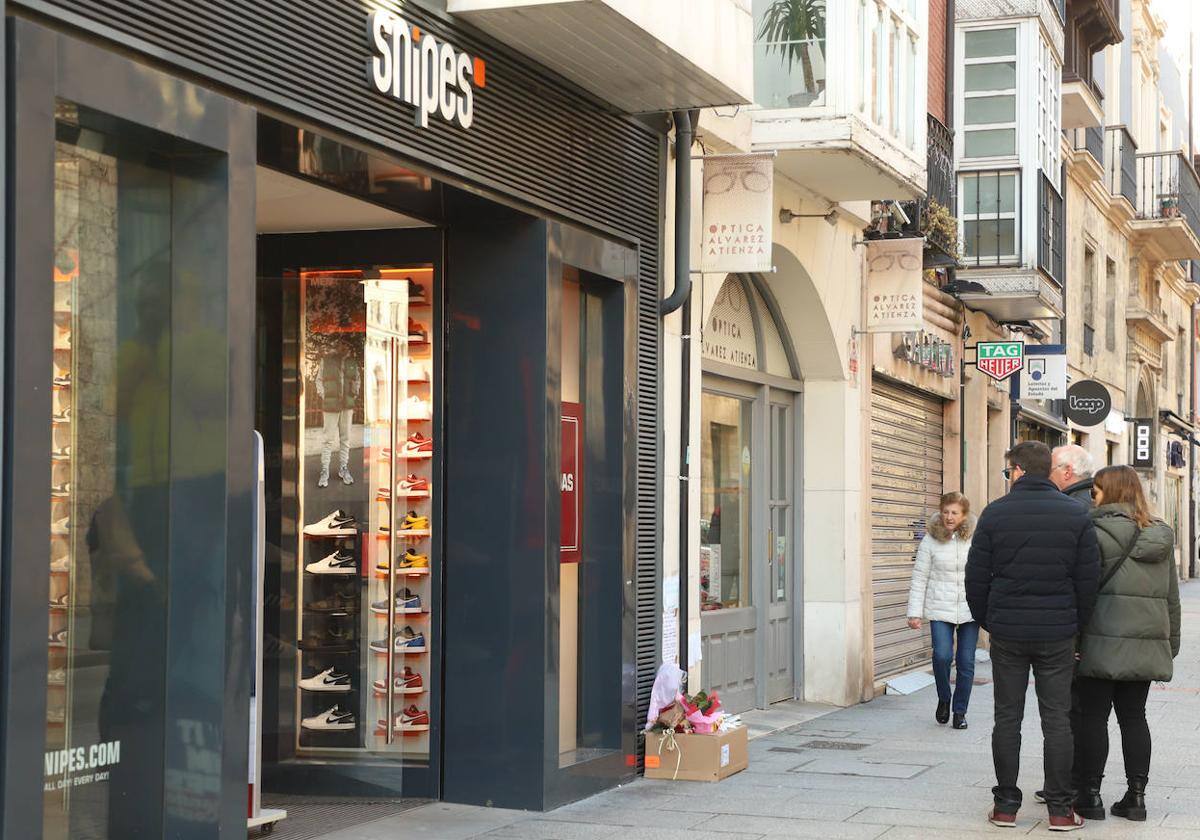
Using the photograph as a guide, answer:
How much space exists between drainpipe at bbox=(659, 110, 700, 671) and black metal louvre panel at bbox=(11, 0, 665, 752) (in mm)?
146

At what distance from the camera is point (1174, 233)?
33125 millimetres

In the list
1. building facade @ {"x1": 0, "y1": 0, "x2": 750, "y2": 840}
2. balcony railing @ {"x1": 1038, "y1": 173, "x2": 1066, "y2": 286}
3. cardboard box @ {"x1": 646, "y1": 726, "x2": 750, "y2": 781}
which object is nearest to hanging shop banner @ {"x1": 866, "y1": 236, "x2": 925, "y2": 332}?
building facade @ {"x1": 0, "y1": 0, "x2": 750, "y2": 840}

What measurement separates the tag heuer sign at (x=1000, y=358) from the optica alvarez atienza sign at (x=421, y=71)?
37.1 ft

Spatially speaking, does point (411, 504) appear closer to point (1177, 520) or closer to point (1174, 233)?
point (1174, 233)

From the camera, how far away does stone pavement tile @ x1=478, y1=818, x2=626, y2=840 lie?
26.5ft

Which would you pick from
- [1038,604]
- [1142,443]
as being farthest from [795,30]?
[1142,443]

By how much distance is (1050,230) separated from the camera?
21031mm

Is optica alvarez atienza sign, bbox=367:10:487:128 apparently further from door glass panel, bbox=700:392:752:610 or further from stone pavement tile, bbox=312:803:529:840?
door glass panel, bbox=700:392:752:610

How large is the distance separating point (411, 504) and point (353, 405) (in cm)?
61

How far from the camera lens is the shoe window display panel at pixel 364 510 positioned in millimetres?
8914

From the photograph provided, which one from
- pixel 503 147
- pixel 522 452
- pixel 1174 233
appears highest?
pixel 1174 233

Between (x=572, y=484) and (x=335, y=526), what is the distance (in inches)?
51.8

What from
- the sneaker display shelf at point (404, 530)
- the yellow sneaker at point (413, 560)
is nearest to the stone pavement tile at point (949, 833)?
the sneaker display shelf at point (404, 530)

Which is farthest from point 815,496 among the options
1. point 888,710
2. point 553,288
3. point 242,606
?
point 242,606
